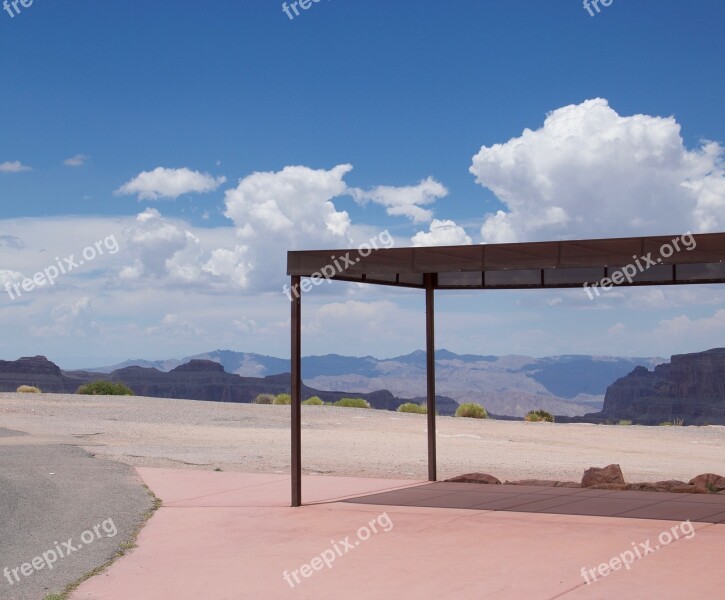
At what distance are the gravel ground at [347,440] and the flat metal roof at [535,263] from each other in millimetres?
5092

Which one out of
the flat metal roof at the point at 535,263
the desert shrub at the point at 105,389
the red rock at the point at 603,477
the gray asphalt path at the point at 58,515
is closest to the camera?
the gray asphalt path at the point at 58,515

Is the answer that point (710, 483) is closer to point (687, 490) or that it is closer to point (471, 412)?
point (687, 490)

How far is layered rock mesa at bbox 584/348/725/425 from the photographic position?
443 ft

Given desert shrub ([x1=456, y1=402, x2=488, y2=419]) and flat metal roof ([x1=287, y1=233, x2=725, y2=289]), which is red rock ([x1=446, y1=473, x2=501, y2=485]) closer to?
flat metal roof ([x1=287, y1=233, x2=725, y2=289])

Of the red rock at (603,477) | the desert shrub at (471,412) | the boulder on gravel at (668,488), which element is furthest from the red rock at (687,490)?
the desert shrub at (471,412)

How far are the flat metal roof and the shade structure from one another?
11 mm

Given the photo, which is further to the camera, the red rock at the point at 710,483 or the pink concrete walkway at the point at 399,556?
the red rock at the point at 710,483

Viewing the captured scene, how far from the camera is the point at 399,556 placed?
31.0ft

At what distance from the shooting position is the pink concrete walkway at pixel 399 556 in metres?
8.16

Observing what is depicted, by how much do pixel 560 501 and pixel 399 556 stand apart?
3.95m

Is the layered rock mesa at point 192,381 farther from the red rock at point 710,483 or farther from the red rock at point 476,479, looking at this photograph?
the red rock at point 710,483

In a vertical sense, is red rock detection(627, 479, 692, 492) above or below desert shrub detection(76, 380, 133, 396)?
below

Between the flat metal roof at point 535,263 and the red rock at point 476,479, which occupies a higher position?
the flat metal roof at point 535,263

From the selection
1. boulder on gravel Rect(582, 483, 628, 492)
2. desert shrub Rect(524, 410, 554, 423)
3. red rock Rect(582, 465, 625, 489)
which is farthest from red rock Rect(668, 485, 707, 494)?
desert shrub Rect(524, 410, 554, 423)
